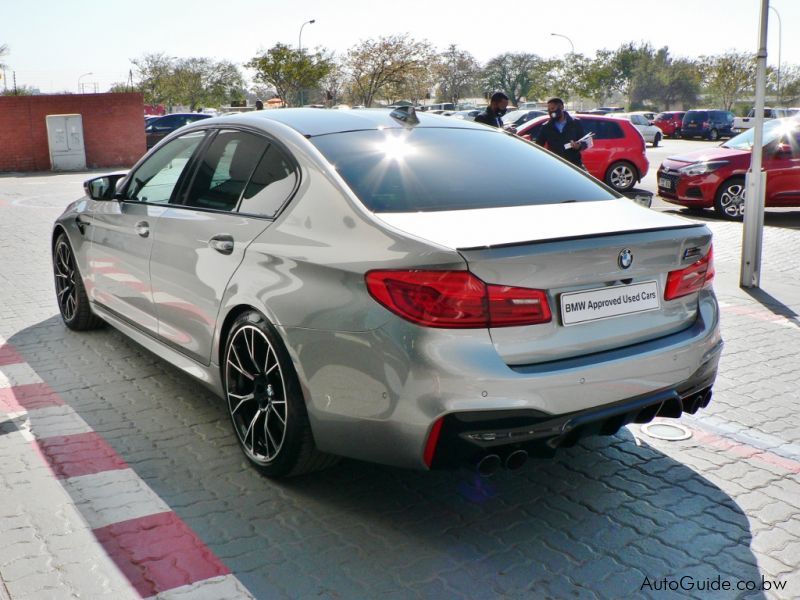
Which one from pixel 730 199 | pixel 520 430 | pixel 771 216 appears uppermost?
pixel 520 430

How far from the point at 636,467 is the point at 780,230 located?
908cm

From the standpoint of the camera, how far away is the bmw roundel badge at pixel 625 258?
3.16 m

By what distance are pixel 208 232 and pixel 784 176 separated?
1115cm

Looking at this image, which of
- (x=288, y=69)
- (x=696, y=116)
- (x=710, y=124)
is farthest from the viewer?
(x=288, y=69)

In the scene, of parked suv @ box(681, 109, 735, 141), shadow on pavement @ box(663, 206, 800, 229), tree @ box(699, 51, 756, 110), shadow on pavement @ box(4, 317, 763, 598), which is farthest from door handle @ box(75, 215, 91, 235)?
tree @ box(699, 51, 756, 110)

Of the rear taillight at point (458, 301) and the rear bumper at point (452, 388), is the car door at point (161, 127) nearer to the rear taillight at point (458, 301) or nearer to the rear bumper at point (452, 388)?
the rear bumper at point (452, 388)

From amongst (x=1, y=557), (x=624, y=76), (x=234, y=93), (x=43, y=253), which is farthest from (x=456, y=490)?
(x=624, y=76)

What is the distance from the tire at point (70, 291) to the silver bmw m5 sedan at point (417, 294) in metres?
1.79

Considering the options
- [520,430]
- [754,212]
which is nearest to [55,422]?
[520,430]

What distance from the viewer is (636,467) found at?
12.8 feet

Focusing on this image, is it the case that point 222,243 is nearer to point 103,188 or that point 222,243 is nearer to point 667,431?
point 103,188

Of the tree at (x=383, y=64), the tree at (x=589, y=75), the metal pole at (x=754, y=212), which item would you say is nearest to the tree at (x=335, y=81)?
the tree at (x=383, y=64)

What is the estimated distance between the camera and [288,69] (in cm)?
5641

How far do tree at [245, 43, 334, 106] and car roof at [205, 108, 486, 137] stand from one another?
53.3 metres
